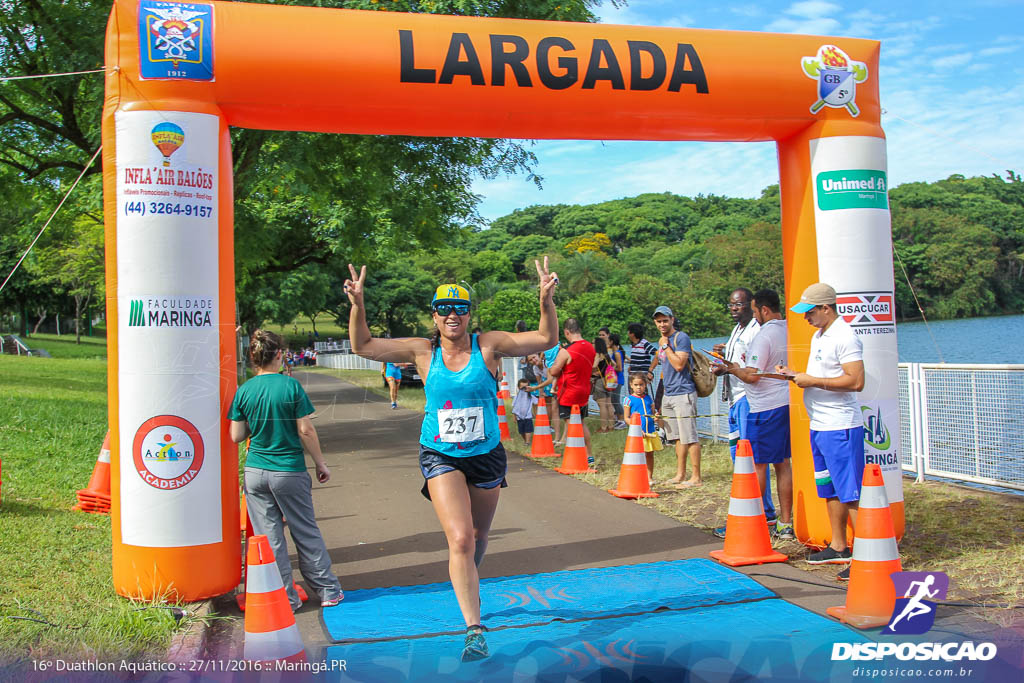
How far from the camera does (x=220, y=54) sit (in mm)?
5301

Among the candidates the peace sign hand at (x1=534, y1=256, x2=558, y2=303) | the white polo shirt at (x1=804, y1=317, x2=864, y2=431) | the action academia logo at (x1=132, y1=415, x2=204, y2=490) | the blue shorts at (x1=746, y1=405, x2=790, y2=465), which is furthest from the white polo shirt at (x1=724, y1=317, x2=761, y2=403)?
the action academia logo at (x1=132, y1=415, x2=204, y2=490)

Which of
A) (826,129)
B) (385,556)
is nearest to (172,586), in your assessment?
(385,556)

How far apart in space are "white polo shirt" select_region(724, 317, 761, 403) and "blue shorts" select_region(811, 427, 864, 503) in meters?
1.33

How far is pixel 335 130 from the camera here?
5.94 m

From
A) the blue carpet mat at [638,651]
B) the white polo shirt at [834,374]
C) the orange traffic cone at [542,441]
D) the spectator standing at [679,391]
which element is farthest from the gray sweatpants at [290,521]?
the orange traffic cone at [542,441]

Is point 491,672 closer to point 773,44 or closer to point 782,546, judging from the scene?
point 782,546

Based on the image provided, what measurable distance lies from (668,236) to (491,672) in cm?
556

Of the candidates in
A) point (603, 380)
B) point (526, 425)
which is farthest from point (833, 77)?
point (603, 380)

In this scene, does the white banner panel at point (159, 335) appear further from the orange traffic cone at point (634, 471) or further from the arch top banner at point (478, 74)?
the orange traffic cone at point (634, 471)

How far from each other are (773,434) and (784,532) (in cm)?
81

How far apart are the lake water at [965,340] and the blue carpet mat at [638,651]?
314 cm

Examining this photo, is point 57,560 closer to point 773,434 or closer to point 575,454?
point 773,434

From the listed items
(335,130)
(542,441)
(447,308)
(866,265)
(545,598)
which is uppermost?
(335,130)

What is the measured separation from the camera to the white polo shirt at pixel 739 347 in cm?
687
